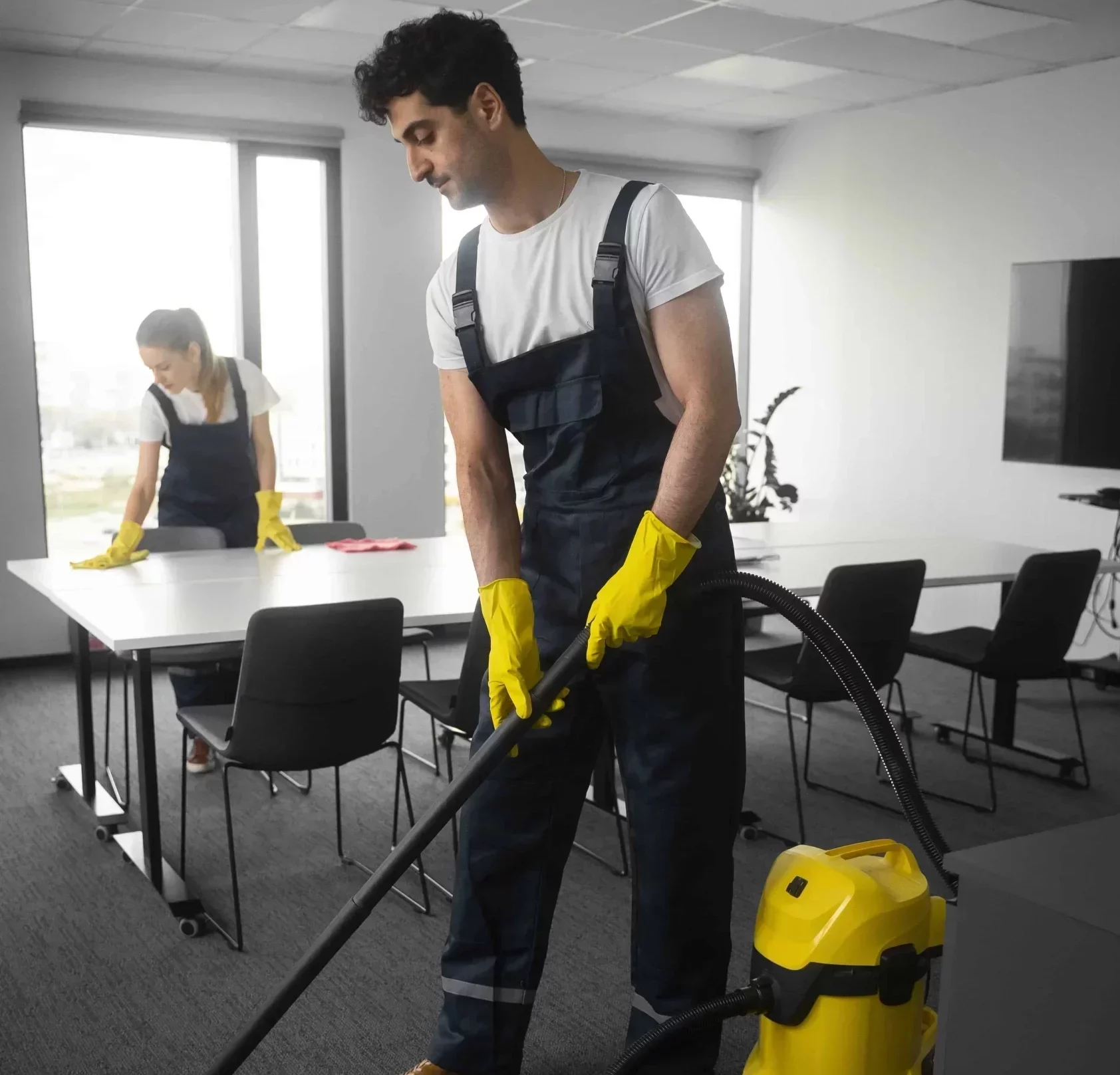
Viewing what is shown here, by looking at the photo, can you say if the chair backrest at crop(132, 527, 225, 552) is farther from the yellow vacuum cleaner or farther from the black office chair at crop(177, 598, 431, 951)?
the yellow vacuum cleaner

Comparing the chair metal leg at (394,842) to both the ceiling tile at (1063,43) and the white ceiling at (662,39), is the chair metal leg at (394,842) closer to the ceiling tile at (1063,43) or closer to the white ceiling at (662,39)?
the white ceiling at (662,39)

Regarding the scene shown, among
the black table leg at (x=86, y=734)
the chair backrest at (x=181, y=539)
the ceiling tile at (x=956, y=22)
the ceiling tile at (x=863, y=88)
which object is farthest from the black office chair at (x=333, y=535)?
the ceiling tile at (x=863, y=88)

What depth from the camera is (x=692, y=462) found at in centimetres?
171

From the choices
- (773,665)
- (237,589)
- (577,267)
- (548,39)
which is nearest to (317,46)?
(548,39)

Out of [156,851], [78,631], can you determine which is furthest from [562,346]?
[78,631]

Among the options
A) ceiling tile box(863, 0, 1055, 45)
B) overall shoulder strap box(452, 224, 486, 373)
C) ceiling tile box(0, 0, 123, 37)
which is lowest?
overall shoulder strap box(452, 224, 486, 373)

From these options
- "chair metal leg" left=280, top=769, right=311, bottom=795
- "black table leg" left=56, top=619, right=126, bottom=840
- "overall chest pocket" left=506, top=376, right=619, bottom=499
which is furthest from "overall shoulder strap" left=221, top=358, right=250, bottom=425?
"overall chest pocket" left=506, top=376, right=619, bottom=499

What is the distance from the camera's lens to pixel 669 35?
470 cm

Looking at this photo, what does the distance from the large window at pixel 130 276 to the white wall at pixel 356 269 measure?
131 mm

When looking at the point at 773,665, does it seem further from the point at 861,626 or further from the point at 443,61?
the point at 443,61

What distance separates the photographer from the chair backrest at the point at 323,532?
13.3 feet

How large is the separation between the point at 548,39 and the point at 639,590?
11.9ft

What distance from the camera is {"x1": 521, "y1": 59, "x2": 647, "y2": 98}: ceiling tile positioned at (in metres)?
5.15

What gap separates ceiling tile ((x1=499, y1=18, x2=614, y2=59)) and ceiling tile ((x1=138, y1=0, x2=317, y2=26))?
740mm
